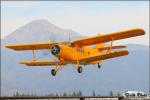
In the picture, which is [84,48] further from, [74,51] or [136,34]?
[136,34]

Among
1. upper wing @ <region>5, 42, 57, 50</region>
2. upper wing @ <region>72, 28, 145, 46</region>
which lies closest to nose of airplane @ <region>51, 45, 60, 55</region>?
upper wing @ <region>72, 28, 145, 46</region>

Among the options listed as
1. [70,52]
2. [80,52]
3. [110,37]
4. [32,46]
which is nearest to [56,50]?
[70,52]

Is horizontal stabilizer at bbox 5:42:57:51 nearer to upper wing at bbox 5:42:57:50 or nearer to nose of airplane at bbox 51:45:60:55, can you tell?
upper wing at bbox 5:42:57:50

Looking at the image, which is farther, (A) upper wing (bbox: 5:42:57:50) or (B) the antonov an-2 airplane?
(A) upper wing (bbox: 5:42:57:50)

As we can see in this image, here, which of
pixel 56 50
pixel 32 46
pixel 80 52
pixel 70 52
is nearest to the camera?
pixel 56 50

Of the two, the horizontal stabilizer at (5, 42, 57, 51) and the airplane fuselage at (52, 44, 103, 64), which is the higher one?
the horizontal stabilizer at (5, 42, 57, 51)

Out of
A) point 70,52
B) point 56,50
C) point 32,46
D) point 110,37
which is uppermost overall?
point 110,37

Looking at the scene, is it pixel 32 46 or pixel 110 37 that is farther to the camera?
pixel 32 46

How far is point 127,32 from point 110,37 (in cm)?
338

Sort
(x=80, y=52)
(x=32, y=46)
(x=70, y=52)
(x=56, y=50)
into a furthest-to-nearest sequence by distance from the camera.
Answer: (x=32, y=46) → (x=80, y=52) → (x=70, y=52) → (x=56, y=50)

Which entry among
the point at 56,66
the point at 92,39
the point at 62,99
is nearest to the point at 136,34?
the point at 92,39

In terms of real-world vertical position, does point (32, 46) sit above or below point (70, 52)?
above

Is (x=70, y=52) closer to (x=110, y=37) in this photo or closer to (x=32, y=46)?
(x=110, y=37)

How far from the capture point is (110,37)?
2215 inches
